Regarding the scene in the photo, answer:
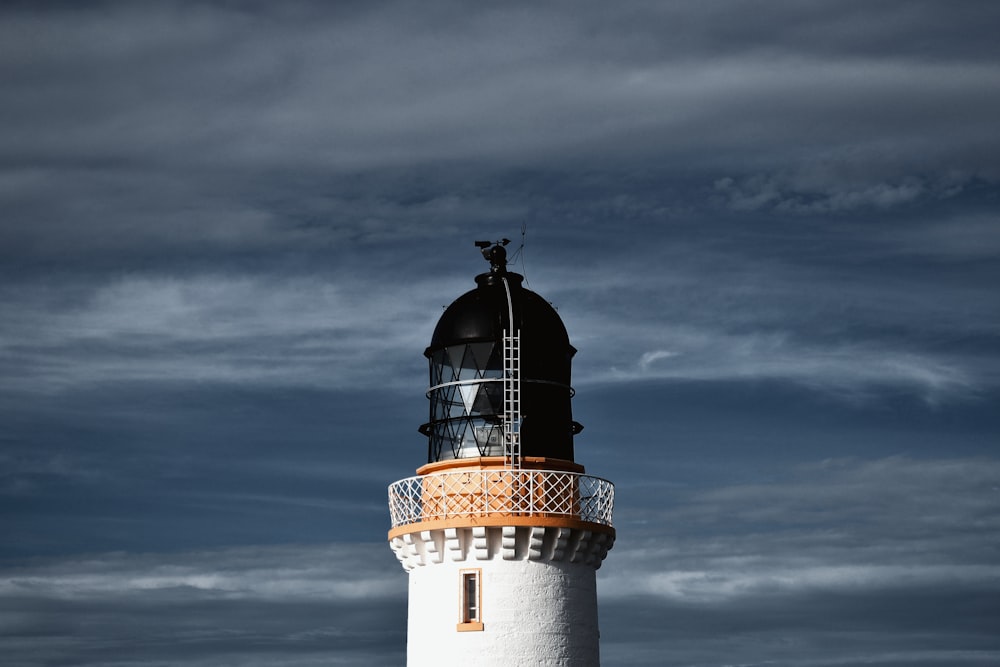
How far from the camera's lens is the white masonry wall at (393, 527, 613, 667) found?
3369cm

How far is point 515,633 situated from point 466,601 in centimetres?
136

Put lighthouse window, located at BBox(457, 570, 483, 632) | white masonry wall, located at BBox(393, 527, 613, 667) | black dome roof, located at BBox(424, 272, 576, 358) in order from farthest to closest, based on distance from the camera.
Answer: black dome roof, located at BBox(424, 272, 576, 358) → lighthouse window, located at BBox(457, 570, 483, 632) → white masonry wall, located at BBox(393, 527, 613, 667)

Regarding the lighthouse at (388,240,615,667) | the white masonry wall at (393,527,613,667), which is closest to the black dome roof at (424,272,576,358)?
the lighthouse at (388,240,615,667)

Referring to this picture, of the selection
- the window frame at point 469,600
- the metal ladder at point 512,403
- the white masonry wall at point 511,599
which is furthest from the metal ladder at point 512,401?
the window frame at point 469,600

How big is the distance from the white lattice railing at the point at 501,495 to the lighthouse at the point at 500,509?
0.08 feet

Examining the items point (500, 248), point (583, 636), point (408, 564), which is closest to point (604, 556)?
point (583, 636)

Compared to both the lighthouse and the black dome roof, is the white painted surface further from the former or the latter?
the black dome roof

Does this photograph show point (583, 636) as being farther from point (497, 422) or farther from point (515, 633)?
point (497, 422)

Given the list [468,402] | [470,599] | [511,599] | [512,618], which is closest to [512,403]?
[468,402]

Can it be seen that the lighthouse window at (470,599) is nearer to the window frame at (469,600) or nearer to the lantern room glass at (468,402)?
the window frame at (469,600)

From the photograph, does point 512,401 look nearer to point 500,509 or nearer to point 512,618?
point 500,509

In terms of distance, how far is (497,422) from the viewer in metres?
34.5

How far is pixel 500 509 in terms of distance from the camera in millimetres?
33844

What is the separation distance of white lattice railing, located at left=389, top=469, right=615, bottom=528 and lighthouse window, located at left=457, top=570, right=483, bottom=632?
143 centimetres
